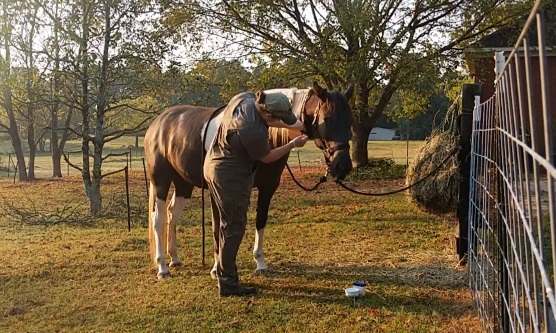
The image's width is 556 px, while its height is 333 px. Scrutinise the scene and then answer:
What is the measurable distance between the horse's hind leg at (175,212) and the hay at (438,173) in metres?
2.82

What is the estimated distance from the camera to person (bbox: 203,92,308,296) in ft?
14.6

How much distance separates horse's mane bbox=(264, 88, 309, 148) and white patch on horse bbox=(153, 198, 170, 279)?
1505 millimetres

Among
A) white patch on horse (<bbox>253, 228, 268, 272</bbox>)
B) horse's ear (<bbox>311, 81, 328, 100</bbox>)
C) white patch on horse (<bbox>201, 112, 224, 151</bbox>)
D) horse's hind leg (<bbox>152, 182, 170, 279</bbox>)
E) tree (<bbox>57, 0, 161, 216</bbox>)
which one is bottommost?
white patch on horse (<bbox>253, 228, 268, 272</bbox>)

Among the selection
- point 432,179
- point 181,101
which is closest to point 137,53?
point 181,101

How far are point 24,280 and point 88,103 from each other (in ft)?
17.9

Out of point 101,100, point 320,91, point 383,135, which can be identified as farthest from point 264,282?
point 383,135

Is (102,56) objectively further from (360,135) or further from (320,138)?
(360,135)

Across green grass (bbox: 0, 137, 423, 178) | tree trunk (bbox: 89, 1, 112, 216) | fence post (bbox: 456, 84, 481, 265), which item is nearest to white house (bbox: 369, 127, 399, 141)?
green grass (bbox: 0, 137, 423, 178)

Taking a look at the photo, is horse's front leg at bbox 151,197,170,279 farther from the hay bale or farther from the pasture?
the hay bale

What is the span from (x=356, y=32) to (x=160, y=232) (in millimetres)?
8370

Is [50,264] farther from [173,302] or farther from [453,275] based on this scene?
A: [453,275]

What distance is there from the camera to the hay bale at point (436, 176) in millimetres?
6156

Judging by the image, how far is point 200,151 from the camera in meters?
5.34

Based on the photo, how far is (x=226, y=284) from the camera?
4797 millimetres
